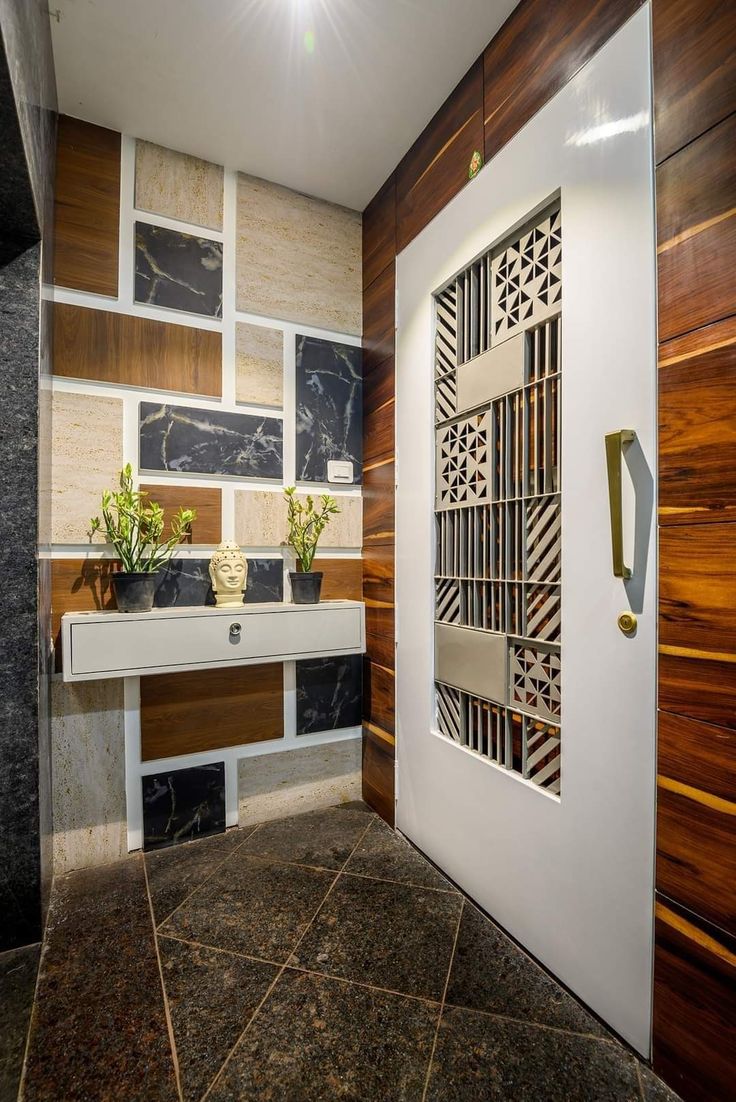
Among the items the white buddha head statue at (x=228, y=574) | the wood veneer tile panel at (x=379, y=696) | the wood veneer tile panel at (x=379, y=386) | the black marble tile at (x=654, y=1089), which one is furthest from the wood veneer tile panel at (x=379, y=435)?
the black marble tile at (x=654, y=1089)

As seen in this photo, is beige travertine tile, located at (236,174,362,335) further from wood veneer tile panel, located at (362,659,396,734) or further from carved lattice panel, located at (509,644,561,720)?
carved lattice panel, located at (509,644,561,720)

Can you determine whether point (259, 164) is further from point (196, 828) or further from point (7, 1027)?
point (7, 1027)

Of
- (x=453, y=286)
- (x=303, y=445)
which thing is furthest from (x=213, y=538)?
(x=453, y=286)

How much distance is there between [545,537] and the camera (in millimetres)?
1334

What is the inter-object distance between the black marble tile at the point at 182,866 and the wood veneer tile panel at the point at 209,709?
310mm

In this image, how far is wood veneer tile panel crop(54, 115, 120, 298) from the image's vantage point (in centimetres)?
172

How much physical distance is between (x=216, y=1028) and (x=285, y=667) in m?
1.08

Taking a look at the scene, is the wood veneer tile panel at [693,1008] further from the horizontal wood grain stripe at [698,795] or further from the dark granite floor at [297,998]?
the horizontal wood grain stripe at [698,795]

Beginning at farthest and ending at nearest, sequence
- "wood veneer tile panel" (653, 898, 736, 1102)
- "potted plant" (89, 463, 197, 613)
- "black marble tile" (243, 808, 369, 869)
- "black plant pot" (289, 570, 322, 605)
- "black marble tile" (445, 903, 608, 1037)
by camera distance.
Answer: "black plant pot" (289, 570, 322, 605)
"black marble tile" (243, 808, 369, 869)
"potted plant" (89, 463, 197, 613)
"black marble tile" (445, 903, 608, 1037)
"wood veneer tile panel" (653, 898, 736, 1102)

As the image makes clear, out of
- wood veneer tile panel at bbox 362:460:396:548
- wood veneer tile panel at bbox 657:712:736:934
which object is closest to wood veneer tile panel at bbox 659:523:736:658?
wood veneer tile panel at bbox 657:712:736:934

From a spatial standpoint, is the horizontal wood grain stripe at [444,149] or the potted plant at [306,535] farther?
the potted plant at [306,535]

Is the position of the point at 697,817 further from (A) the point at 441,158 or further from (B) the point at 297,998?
(A) the point at 441,158

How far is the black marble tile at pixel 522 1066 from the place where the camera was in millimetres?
984

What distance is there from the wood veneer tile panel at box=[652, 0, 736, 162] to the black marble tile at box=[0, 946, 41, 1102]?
216 cm
